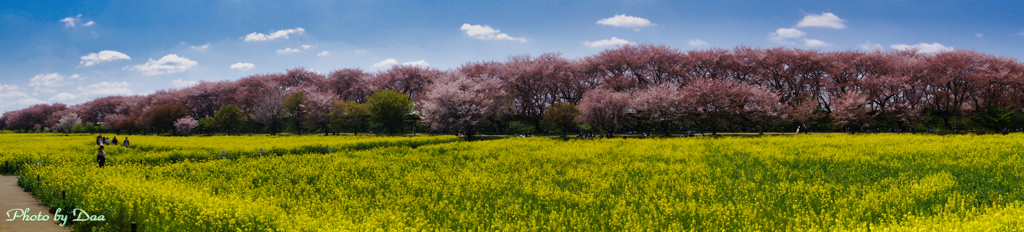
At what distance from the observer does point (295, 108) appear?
62.1m

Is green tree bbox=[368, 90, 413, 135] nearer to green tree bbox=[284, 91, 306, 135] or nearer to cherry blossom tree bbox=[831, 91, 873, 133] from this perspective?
green tree bbox=[284, 91, 306, 135]

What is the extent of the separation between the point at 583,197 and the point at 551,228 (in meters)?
2.98

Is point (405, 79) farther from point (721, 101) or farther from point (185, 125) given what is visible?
point (721, 101)

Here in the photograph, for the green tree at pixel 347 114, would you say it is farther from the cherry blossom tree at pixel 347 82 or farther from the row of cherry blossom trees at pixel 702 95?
the cherry blossom tree at pixel 347 82

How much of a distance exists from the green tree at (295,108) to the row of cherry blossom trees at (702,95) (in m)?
0.17

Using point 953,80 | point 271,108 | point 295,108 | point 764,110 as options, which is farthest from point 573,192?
point 271,108

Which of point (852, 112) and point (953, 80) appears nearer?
point (852, 112)

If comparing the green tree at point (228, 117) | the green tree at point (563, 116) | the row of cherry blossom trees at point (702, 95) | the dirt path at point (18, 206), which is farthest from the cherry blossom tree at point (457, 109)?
the green tree at point (228, 117)

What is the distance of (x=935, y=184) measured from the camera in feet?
41.8

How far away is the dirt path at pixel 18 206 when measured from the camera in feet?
33.1

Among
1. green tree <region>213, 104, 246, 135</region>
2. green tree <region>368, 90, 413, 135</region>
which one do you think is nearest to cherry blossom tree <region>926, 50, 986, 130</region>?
green tree <region>368, 90, 413, 135</region>

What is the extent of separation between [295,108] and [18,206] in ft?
173

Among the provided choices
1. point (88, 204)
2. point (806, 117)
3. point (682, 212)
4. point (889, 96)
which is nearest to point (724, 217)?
point (682, 212)

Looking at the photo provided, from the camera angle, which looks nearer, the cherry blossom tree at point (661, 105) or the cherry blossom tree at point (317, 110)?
the cherry blossom tree at point (661, 105)
